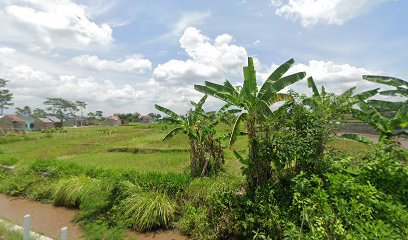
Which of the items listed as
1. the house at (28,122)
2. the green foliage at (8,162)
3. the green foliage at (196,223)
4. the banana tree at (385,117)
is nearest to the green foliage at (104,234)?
the green foliage at (196,223)

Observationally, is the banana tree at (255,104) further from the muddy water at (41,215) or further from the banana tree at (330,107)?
the muddy water at (41,215)

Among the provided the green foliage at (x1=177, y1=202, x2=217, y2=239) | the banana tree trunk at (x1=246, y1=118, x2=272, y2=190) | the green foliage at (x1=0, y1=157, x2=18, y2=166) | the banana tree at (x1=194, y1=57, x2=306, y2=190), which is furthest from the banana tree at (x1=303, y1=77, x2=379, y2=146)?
the green foliage at (x1=0, y1=157, x2=18, y2=166)

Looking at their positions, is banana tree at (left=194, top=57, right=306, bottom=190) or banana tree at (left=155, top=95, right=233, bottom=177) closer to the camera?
banana tree at (left=194, top=57, right=306, bottom=190)

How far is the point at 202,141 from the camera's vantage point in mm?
7965

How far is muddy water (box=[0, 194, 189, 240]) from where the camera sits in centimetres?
529

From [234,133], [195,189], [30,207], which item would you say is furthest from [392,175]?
[30,207]

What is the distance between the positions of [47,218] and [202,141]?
15.6ft

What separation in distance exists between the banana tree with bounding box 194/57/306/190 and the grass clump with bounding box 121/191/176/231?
2.00m

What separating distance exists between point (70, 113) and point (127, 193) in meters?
86.1

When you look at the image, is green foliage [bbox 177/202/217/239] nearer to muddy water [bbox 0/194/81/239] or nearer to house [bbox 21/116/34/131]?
muddy water [bbox 0/194/81/239]

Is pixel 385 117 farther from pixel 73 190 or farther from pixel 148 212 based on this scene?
pixel 73 190

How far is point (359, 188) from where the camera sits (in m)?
3.67

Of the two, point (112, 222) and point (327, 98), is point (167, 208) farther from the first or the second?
point (327, 98)

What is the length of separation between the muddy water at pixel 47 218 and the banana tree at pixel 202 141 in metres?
2.65
